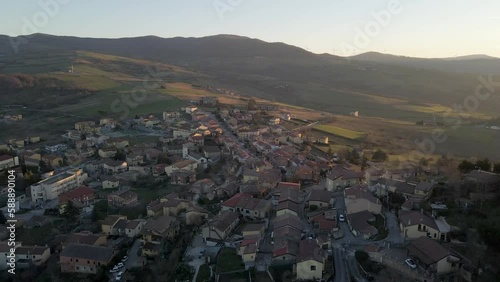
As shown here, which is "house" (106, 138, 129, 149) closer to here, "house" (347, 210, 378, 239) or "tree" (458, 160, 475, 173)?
"house" (347, 210, 378, 239)

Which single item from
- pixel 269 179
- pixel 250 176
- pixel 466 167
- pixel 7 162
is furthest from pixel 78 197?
pixel 466 167

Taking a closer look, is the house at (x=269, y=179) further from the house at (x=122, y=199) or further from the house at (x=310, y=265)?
the house at (x=310, y=265)

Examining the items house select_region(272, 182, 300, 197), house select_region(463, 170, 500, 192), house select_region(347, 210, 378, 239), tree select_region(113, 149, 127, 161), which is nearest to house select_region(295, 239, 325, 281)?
house select_region(347, 210, 378, 239)

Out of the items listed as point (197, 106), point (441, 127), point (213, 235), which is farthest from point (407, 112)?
point (213, 235)

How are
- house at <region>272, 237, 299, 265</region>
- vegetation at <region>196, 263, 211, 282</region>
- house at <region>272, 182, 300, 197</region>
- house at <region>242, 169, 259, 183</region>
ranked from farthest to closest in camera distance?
house at <region>242, 169, 259, 183</region> → house at <region>272, 182, 300, 197</region> → house at <region>272, 237, 299, 265</region> → vegetation at <region>196, 263, 211, 282</region>

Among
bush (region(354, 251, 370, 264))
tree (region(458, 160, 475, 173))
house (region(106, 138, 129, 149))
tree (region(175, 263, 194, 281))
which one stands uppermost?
tree (region(458, 160, 475, 173))

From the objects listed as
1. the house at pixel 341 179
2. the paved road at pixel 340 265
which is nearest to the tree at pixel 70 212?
the paved road at pixel 340 265

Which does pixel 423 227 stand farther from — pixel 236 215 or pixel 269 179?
pixel 269 179
